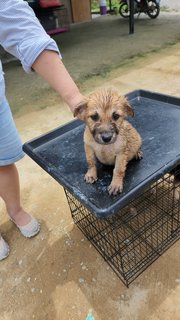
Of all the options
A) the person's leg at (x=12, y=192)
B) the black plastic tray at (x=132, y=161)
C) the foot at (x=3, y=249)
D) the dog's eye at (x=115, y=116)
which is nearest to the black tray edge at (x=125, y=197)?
the black plastic tray at (x=132, y=161)

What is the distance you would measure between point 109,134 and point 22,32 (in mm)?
565

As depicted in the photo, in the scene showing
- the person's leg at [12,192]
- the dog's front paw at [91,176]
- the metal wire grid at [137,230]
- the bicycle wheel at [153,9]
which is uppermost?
the dog's front paw at [91,176]

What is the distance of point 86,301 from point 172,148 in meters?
0.81

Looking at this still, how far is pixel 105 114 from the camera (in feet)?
3.52

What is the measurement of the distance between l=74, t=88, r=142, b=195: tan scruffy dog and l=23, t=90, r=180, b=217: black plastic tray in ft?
0.16

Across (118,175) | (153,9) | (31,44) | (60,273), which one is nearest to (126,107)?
(118,175)

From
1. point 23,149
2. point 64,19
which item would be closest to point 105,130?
point 23,149

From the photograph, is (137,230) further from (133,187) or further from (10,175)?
(10,175)

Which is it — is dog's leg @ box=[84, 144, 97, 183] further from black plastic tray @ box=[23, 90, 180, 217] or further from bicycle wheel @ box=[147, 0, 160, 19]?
bicycle wheel @ box=[147, 0, 160, 19]

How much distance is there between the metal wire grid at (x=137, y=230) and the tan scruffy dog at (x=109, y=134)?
0.31 meters

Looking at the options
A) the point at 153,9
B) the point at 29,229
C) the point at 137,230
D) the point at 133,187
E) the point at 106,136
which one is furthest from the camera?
the point at 153,9

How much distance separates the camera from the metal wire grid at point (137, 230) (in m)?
1.52

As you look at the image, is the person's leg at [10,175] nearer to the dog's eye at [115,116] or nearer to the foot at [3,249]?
the foot at [3,249]

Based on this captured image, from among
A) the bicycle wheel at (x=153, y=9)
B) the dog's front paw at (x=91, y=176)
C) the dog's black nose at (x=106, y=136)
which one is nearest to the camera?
the dog's black nose at (x=106, y=136)
